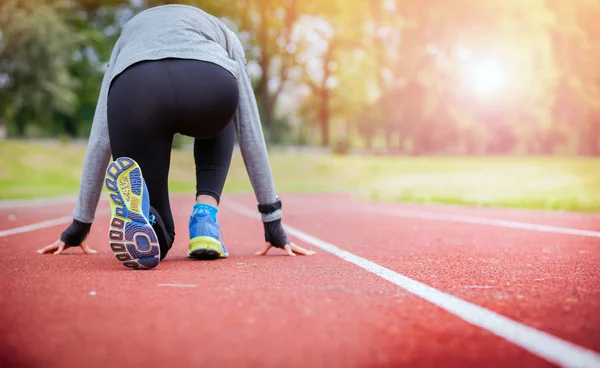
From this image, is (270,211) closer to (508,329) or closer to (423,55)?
(508,329)

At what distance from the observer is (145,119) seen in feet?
11.7

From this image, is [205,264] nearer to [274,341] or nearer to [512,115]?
[274,341]

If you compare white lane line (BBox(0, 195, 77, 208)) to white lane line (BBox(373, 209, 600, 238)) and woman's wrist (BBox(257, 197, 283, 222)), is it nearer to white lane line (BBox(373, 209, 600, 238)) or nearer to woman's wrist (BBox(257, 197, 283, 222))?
white lane line (BBox(373, 209, 600, 238))

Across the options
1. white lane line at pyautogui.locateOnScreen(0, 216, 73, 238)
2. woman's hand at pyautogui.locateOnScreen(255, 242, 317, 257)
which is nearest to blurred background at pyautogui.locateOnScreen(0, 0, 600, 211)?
white lane line at pyautogui.locateOnScreen(0, 216, 73, 238)

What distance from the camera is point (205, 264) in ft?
13.0

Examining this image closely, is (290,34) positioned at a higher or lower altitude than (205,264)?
higher

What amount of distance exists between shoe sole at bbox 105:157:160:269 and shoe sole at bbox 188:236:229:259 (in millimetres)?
666

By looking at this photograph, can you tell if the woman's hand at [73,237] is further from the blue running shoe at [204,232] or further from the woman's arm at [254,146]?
the woman's arm at [254,146]

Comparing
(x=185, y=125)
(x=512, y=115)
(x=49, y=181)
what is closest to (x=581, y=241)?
(x=185, y=125)

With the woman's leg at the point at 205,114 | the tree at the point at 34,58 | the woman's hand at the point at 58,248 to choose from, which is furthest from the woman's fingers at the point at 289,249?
the tree at the point at 34,58

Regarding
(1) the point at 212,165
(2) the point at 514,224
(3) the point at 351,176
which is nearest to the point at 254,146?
(1) the point at 212,165

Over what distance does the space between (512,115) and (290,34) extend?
1593 cm

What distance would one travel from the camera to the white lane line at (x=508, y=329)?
1917 millimetres

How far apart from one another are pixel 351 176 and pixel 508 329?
2855cm
